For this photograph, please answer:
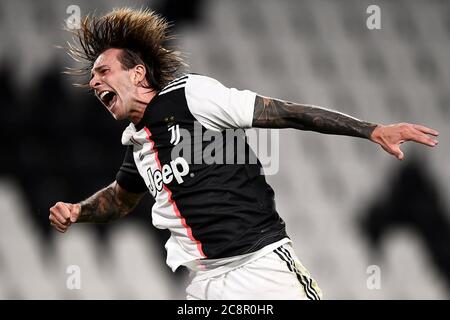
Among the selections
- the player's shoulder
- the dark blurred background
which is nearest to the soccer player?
the player's shoulder

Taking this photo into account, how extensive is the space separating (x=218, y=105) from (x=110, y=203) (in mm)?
666

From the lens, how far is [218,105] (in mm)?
2193

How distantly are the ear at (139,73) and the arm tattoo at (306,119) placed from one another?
0.44 metres

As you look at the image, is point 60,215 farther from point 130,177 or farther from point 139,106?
point 139,106

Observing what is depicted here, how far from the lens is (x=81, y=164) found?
404 centimetres

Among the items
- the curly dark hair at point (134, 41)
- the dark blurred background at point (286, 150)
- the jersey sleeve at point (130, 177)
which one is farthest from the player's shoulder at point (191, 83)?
the dark blurred background at point (286, 150)

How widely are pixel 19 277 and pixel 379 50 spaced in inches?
89.1

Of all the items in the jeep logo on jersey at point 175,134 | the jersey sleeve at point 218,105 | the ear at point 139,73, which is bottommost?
Result: the jeep logo on jersey at point 175,134

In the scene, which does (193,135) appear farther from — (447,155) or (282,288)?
(447,155)

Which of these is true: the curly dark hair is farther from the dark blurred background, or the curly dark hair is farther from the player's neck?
the dark blurred background

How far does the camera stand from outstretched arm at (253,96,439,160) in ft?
6.40

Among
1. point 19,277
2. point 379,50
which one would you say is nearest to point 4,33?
point 19,277

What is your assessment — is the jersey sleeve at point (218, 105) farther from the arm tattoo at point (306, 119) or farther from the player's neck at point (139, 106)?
the player's neck at point (139, 106)

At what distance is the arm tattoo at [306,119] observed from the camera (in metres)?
2.05
